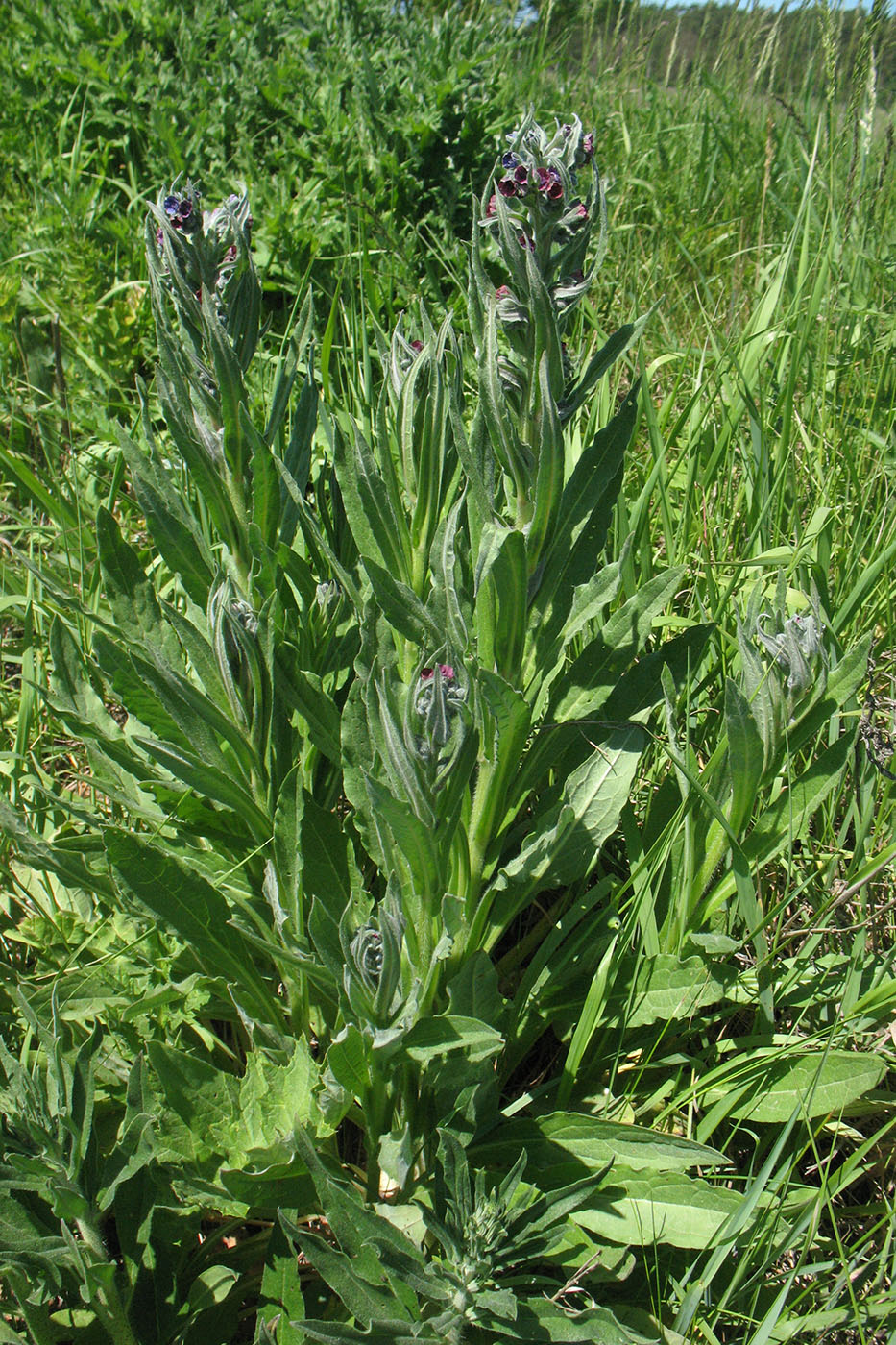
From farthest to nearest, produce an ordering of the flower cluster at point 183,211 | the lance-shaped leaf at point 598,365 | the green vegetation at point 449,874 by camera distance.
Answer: the flower cluster at point 183,211 < the lance-shaped leaf at point 598,365 < the green vegetation at point 449,874

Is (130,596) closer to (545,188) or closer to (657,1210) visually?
(545,188)

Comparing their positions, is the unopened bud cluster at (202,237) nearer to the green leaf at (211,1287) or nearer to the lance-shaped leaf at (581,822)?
the lance-shaped leaf at (581,822)

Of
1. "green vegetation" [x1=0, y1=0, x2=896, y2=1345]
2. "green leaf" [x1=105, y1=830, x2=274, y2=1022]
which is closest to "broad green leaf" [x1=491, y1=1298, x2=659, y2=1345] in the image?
"green vegetation" [x1=0, y1=0, x2=896, y2=1345]

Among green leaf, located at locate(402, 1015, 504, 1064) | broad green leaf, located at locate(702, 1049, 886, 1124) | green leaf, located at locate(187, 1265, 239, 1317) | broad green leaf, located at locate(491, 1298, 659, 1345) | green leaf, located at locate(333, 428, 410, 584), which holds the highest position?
green leaf, located at locate(333, 428, 410, 584)

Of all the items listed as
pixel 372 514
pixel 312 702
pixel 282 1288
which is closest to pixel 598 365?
pixel 372 514

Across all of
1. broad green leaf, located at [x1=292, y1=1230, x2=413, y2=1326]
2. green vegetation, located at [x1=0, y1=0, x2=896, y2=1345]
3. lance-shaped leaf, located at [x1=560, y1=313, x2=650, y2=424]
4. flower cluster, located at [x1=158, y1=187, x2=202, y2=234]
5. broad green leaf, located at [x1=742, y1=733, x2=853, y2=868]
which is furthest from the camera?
broad green leaf, located at [x1=742, y1=733, x2=853, y2=868]

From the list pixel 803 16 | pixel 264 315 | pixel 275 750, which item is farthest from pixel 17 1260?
pixel 803 16

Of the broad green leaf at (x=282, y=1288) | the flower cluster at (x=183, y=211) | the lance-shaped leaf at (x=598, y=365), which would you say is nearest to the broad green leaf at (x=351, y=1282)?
the broad green leaf at (x=282, y=1288)

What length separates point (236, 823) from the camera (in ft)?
7.24

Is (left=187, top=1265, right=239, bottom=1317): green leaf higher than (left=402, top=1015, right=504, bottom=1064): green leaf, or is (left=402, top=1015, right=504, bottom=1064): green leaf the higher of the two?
(left=402, top=1015, right=504, bottom=1064): green leaf

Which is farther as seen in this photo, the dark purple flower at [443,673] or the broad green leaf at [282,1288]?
the broad green leaf at [282,1288]

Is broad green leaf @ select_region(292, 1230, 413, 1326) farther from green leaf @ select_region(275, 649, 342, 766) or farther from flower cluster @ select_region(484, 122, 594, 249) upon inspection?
flower cluster @ select_region(484, 122, 594, 249)

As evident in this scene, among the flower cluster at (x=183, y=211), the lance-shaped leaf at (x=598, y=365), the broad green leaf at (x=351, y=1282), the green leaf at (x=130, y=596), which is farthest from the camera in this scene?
the green leaf at (x=130, y=596)

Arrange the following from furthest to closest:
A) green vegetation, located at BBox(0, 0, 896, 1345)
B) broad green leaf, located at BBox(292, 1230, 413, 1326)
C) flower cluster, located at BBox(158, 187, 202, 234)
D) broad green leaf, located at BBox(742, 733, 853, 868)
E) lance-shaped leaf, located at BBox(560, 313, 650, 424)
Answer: broad green leaf, located at BBox(742, 733, 853, 868), flower cluster, located at BBox(158, 187, 202, 234), lance-shaped leaf, located at BBox(560, 313, 650, 424), green vegetation, located at BBox(0, 0, 896, 1345), broad green leaf, located at BBox(292, 1230, 413, 1326)
